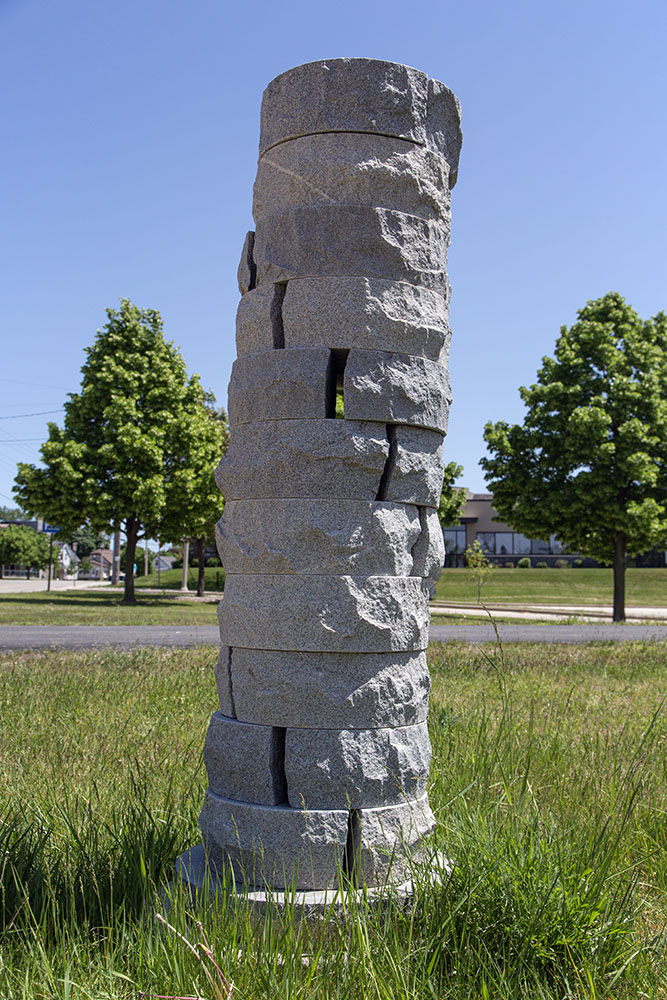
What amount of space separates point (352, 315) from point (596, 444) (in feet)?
66.1

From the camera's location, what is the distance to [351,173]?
12.2 ft

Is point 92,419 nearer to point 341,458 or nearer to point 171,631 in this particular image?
point 171,631

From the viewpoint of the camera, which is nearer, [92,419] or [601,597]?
→ [92,419]

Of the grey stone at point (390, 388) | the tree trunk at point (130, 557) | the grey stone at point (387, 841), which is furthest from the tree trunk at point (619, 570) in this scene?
the grey stone at point (387, 841)

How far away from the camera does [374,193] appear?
3.76m

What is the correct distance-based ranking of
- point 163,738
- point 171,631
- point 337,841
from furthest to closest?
1. point 171,631
2. point 163,738
3. point 337,841

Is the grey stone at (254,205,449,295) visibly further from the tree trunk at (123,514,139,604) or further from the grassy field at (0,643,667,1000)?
the tree trunk at (123,514,139,604)

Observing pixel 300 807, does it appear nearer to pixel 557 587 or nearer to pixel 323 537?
pixel 323 537

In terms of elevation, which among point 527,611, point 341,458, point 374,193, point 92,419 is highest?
point 92,419

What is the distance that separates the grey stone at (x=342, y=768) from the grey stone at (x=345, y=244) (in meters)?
2.02

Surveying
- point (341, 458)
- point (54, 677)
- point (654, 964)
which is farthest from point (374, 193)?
point (54, 677)

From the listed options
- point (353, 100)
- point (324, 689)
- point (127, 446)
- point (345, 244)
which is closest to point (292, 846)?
point (324, 689)

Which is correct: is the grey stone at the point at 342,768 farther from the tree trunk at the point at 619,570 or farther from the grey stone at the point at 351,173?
the tree trunk at the point at 619,570

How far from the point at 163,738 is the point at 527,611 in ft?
89.0
